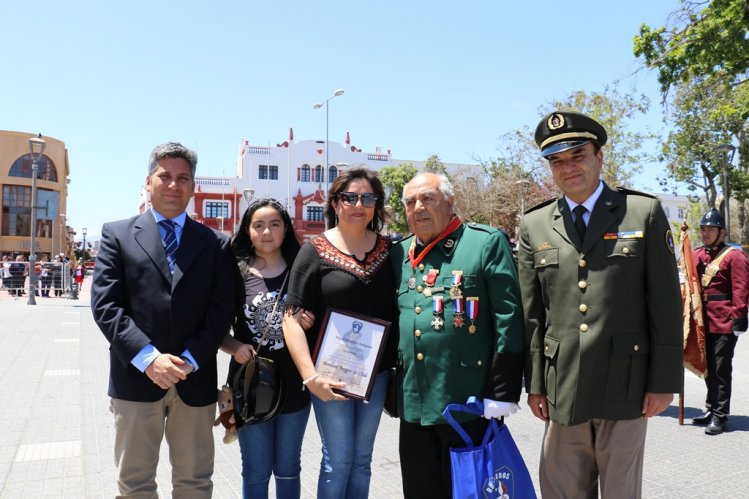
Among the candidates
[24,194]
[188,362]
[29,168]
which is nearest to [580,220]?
[188,362]

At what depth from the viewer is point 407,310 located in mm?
2947

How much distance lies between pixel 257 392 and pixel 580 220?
186 cm

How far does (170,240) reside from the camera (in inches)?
120

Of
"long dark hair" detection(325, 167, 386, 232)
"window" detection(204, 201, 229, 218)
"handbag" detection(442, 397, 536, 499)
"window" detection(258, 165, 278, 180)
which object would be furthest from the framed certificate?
"window" detection(258, 165, 278, 180)

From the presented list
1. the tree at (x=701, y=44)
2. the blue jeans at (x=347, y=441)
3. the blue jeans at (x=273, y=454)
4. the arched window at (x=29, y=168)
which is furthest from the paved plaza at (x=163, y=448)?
the arched window at (x=29, y=168)

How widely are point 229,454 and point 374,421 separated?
7.98 ft

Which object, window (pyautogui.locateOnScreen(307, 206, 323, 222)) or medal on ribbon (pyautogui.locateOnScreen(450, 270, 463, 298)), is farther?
window (pyautogui.locateOnScreen(307, 206, 323, 222))

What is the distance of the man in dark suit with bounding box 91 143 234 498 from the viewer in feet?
9.25

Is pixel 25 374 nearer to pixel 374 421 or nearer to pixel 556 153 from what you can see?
pixel 374 421

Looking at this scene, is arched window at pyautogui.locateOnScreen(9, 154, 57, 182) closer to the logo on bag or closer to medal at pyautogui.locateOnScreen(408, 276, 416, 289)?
medal at pyautogui.locateOnScreen(408, 276, 416, 289)

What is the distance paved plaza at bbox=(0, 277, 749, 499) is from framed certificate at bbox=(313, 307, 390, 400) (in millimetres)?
1448

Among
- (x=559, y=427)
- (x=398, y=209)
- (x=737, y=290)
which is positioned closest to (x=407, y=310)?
(x=559, y=427)

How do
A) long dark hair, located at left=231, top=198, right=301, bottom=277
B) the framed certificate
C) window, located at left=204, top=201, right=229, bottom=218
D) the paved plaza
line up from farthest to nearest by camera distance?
window, located at left=204, top=201, right=229, bottom=218, the paved plaza, long dark hair, located at left=231, top=198, right=301, bottom=277, the framed certificate

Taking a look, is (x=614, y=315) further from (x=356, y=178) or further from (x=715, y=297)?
(x=715, y=297)
